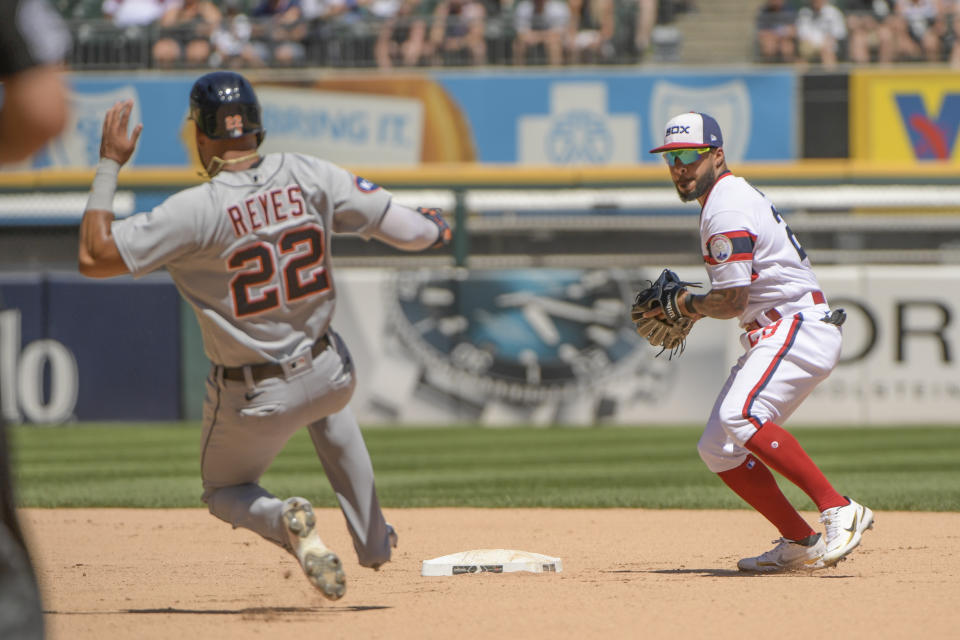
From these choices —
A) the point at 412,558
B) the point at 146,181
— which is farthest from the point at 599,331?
the point at 412,558

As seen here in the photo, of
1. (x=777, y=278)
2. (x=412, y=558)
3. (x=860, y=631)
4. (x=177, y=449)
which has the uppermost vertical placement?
(x=777, y=278)

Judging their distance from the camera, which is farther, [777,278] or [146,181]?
[146,181]

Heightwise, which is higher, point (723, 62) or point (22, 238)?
point (723, 62)

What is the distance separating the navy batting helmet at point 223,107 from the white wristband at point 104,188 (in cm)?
33

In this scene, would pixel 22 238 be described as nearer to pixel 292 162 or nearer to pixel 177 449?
pixel 177 449

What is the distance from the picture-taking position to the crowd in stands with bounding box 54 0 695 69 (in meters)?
17.6

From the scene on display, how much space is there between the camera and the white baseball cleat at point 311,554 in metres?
4.39

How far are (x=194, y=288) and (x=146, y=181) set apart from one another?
453 inches

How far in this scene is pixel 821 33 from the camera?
17500mm

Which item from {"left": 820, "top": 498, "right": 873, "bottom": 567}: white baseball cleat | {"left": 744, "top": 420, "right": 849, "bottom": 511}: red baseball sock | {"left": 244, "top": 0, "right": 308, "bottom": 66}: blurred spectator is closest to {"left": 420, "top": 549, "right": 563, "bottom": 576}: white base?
{"left": 744, "top": 420, "right": 849, "bottom": 511}: red baseball sock

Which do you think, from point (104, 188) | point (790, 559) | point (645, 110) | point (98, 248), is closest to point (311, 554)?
point (98, 248)

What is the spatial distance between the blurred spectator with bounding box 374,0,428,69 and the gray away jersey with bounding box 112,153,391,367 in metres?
13.4

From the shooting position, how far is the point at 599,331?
13.5 meters

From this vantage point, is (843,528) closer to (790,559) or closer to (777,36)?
(790,559)
